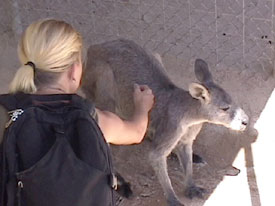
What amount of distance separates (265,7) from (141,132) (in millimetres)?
3111

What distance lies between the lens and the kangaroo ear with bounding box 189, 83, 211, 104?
4.47m

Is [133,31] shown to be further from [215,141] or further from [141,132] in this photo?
[141,132]

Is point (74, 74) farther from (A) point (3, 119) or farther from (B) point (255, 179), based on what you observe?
(B) point (255, 179)

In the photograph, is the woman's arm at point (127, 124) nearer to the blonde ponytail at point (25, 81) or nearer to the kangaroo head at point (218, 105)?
the blonde ponytail at point (25, 81)

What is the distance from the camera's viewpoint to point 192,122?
4.68 meters

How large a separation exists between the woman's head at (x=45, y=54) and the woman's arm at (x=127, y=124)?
0.33 metres

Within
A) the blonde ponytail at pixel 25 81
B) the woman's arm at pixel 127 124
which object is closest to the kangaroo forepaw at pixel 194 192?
the woman's arm at pixel 127 124

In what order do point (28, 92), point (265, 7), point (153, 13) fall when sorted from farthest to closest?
point (153, 13), point (265, 7), point (28, 92)

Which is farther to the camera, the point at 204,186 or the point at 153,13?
the point at 153,13

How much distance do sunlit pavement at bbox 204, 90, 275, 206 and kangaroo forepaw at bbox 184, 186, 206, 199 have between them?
0.23 ft

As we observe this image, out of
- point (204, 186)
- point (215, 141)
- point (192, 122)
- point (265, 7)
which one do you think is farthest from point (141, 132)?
point (265, 7)

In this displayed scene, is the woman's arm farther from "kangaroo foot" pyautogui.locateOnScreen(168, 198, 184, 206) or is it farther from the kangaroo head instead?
"kangaroo foot" pyautogui.locateOnScreen(168, 198, 184, 206)

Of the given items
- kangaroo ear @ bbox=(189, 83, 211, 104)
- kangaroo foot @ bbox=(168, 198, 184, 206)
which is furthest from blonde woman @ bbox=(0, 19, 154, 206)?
kangaroo foot @ bbox=(168, 198, 184, 206)

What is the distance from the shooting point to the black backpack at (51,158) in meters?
2.75
